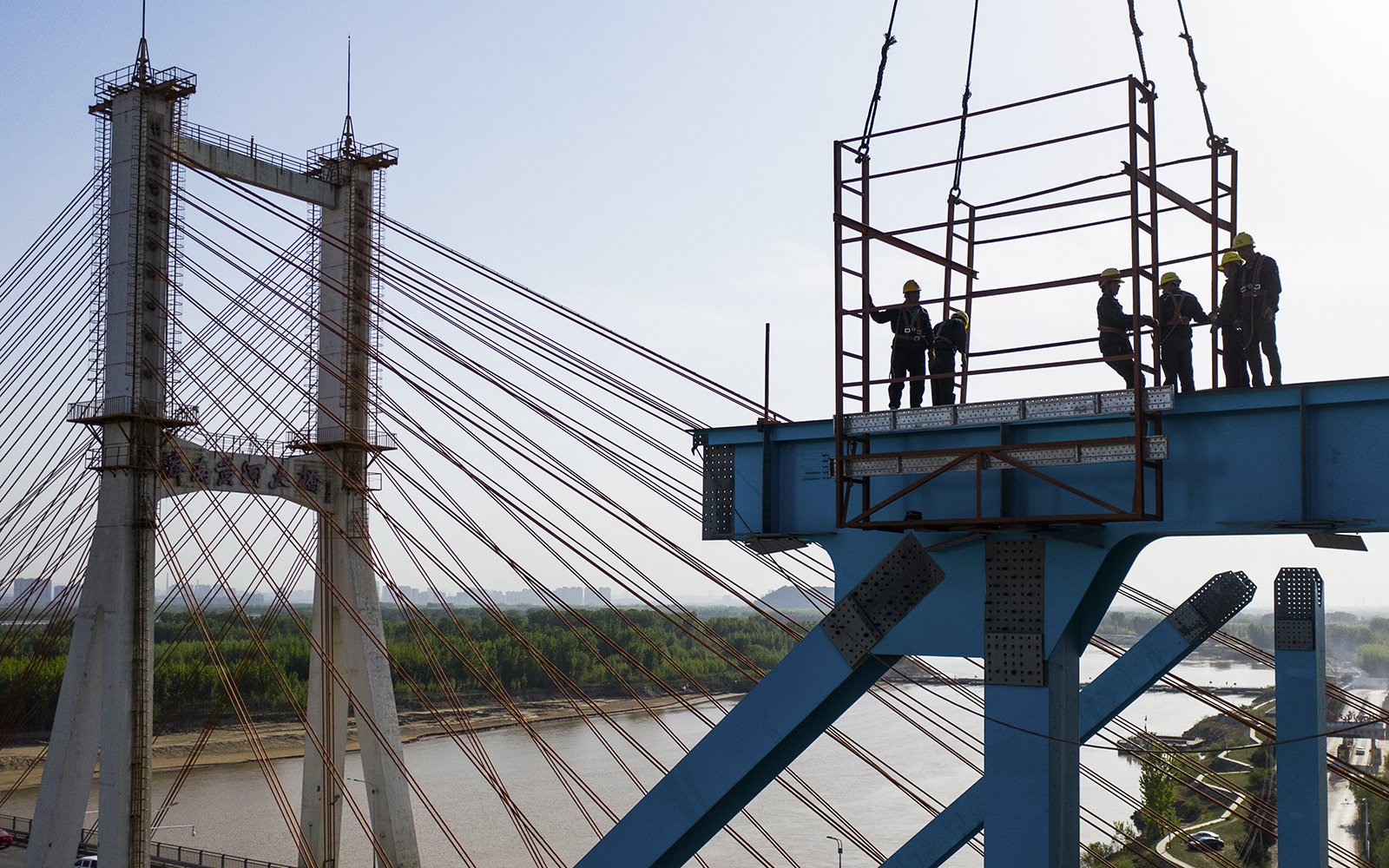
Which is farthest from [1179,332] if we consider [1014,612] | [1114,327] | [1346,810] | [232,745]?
[232,745]

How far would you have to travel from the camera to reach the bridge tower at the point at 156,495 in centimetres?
1806

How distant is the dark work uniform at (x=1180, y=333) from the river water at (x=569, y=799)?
19.2m

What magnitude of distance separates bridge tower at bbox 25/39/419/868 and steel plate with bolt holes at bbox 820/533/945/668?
12.0 meters

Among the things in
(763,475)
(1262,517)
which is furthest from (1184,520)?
(763,475)

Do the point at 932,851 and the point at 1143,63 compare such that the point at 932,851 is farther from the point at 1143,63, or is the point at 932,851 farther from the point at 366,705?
the point at 366,705

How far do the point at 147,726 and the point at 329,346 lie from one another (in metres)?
7.45

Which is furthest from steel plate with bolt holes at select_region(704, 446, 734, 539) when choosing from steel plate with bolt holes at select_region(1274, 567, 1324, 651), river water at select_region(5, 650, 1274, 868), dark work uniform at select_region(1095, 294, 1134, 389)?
river water at select_region(5, 650, 1274, 868)

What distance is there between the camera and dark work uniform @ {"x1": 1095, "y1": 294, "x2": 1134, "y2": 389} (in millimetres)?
7922

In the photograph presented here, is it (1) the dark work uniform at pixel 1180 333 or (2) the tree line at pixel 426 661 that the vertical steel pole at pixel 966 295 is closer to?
(1) the dark work uniform at pixel 1180 333

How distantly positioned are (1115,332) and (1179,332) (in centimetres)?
81

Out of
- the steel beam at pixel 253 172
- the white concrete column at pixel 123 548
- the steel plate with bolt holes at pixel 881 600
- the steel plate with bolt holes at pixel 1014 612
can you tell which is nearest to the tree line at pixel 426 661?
the steel beam at pixel 253 172

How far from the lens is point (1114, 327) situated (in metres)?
7.95

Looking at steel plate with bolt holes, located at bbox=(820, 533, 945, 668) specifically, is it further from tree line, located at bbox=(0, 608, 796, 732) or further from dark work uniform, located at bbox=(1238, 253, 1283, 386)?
tree line, located at bbox=(0, 608, 796, 732)

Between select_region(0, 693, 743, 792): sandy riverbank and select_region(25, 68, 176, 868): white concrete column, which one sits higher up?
select_region(25, 68, 176, 868): white concrete column
